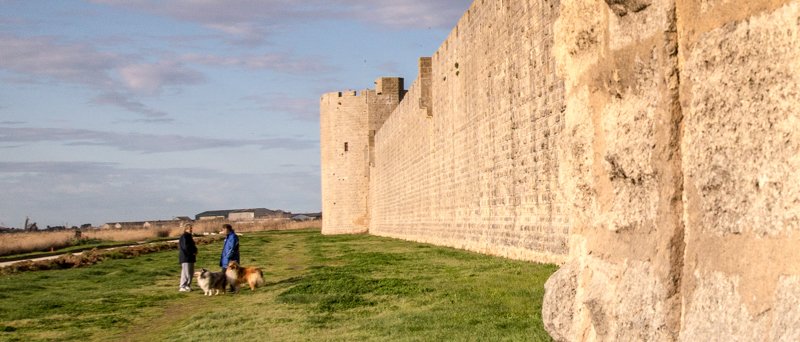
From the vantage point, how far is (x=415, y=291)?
34.2ft

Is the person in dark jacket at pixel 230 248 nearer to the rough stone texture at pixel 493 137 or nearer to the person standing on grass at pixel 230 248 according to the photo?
the person standing on grass at pixel 230 248

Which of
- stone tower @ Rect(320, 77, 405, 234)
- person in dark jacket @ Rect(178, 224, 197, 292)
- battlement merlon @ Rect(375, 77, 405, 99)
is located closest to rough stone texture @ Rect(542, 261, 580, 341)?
person in dark jacket @ Rect(178, 224, 197, 292)

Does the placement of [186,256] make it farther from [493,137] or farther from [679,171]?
[679,171]

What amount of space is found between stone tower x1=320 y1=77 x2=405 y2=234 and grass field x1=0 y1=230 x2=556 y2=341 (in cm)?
2820

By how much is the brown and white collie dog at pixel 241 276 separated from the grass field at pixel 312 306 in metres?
0.31

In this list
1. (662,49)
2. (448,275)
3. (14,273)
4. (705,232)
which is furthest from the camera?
(14,273)

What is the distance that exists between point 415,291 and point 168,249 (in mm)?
19817

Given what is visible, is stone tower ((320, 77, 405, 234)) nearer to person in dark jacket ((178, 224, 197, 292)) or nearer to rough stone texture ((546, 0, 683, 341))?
person in dark jacket ((178, 224, 197, 292))

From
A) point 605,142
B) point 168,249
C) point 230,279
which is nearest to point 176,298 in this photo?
point 230,279

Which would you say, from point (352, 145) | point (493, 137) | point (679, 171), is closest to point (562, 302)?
point (679, 171)

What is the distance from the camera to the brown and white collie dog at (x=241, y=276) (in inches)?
505

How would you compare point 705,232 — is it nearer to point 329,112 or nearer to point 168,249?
point 168,249

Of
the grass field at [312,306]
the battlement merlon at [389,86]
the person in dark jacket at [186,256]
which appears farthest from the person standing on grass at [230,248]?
the battlement merlon at [389,86]

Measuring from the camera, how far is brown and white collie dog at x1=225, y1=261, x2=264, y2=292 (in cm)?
1284
